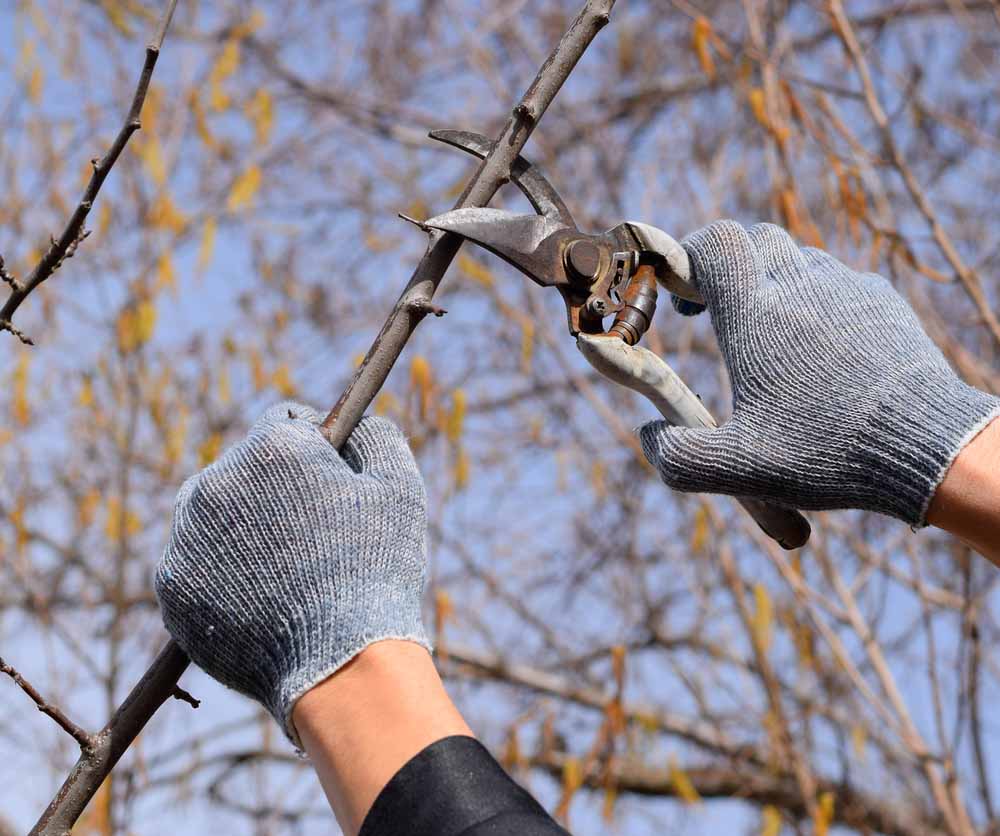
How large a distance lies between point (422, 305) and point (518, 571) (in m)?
4.43

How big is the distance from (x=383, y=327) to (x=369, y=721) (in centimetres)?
60

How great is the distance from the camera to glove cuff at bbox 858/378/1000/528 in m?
1.46

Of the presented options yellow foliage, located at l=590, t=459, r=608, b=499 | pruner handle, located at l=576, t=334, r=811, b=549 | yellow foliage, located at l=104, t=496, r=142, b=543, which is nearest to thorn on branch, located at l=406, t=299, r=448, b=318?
pruner handle, located at l=576, t=334, r=811, b=549

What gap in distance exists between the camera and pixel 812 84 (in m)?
2.96

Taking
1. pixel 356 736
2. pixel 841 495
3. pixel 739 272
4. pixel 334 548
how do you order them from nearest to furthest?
pixel 356 736
pixel 334 548
pixel 841 495
pixel 739 272

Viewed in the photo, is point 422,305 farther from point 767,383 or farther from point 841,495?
point 841,495

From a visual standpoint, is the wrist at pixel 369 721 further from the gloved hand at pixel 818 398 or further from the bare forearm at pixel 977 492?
the bare forearm at pixel 977 492

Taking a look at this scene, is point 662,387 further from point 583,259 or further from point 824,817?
point 824,817

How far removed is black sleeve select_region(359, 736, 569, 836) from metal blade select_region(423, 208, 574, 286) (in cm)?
72

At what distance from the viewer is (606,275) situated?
1.75 meters

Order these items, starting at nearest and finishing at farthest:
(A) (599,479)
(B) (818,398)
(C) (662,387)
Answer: (B) (818,398), (C) (662,387), (A) (599,479)

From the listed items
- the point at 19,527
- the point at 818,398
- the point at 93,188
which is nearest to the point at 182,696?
the point at 93,188

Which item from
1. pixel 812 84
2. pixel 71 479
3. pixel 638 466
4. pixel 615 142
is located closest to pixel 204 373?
pixel 71 479

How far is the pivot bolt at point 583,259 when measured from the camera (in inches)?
68.1
